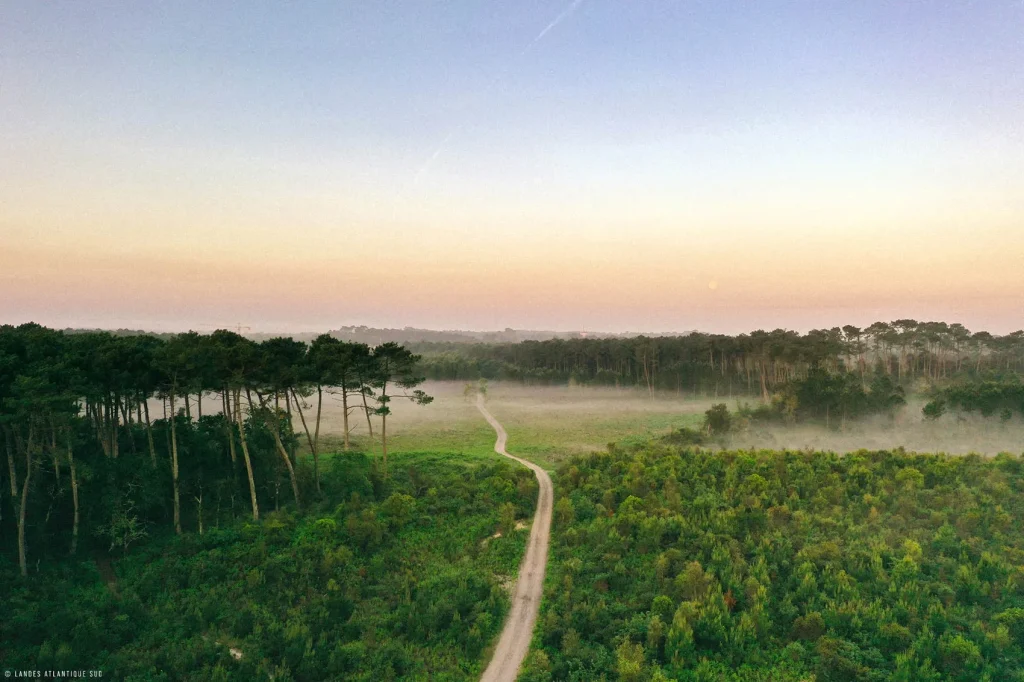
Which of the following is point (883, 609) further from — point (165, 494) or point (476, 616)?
point (165, 494)

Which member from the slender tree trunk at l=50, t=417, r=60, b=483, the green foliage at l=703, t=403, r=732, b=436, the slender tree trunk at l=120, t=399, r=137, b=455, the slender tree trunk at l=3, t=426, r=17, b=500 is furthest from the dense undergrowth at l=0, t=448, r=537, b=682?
the green foliage at l=703, t=403, r=732, b=436

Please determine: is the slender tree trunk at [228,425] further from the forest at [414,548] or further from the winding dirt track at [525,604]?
the winding dirt track at [525,604]

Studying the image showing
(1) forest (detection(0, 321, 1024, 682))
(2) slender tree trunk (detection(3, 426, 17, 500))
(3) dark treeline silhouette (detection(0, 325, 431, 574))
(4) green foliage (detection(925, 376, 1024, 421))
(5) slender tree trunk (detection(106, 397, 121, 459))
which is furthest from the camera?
(4) green foliage (detection(925, 376, 1024, 421))

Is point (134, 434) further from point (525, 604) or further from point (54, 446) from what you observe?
point (525, 604)

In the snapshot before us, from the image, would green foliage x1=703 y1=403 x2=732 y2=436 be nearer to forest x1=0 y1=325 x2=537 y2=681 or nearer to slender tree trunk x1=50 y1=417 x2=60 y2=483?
forest x1=0 y1=325 x2=537 y2=681

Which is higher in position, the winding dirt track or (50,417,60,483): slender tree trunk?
(50,417,60,483): slender tree trunk

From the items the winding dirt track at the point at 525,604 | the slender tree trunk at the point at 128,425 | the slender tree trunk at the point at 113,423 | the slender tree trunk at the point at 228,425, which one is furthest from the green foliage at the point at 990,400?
the slender tree trunk at the point at 113,423

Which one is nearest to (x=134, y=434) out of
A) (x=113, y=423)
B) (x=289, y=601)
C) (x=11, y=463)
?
(x=113, y=423)
